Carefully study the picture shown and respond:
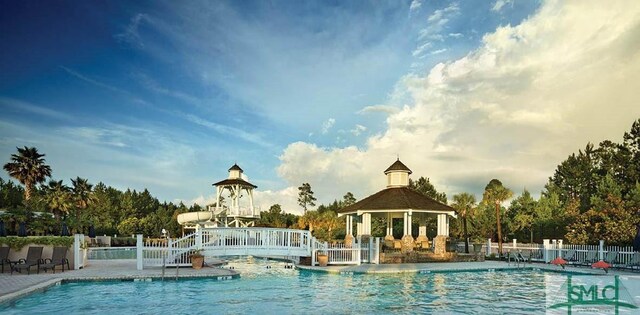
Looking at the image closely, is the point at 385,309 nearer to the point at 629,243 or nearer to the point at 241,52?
the point at 241,52

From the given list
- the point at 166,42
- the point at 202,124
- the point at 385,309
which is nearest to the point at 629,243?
the point at 385,309

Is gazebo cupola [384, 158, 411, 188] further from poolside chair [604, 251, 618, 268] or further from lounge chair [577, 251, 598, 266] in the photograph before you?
poolside chair [604, 251, 618, 268]

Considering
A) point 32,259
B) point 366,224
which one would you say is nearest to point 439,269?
point 366,224

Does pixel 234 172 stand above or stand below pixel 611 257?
above

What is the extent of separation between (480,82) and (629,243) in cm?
1230

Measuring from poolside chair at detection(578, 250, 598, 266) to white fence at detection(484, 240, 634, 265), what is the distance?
94 millimetres

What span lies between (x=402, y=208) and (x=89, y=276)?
52.3 ft

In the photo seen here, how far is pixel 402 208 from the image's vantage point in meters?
26.4

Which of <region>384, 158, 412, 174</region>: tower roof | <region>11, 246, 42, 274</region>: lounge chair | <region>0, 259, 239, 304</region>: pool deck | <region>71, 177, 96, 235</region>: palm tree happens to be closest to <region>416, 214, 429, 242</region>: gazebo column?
<region>384, 158, 412, 174</region>: tower roof

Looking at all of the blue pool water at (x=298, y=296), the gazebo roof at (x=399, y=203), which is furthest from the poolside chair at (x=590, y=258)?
the gazebo roof at (x=399, y=203)

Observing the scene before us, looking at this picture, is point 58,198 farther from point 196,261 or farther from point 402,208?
point 402,208

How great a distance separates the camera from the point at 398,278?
19.1 metres

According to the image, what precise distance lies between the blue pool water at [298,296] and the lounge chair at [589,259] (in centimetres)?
683
